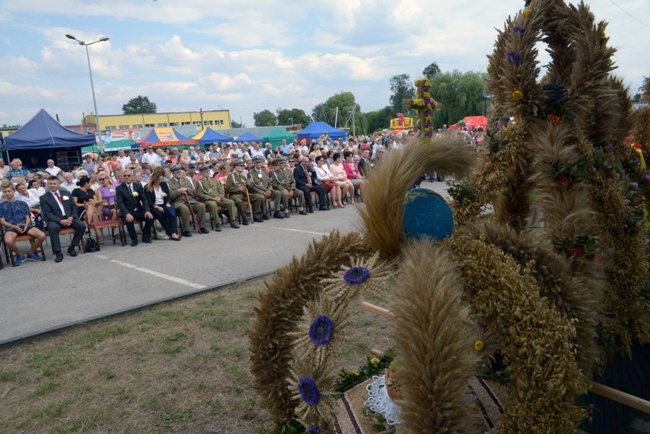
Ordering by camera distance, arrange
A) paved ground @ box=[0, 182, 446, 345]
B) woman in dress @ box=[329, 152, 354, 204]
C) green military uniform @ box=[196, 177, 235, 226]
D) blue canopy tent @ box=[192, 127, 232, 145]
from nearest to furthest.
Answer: paved ground @ box=[0, 182, 446, 345] → green military uniform @ box=[196, 177, 235, 226] → woman in dress @ box=[329, 152, 354, 204] → blue canopy tent @ box=[192, 127, 232, 145]

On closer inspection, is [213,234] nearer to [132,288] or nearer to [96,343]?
[132,288]

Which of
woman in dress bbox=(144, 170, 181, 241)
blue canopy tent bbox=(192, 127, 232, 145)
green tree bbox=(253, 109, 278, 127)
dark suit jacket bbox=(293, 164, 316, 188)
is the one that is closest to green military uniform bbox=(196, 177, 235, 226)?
woman in dress bbox=(144, 170, 181, 241)

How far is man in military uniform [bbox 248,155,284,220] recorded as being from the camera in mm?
12406

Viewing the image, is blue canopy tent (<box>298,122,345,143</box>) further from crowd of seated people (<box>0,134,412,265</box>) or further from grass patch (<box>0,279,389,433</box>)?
grass patch (<box>0,279,389,433</box>)

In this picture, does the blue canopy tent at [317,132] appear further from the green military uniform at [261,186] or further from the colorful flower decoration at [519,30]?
the colorful flower decoration at [519,30]

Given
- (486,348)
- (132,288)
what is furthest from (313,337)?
(132,288)

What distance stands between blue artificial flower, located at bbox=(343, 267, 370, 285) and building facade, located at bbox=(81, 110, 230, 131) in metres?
75.9

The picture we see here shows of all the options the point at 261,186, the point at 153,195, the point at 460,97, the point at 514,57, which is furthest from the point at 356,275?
the point at 460,97

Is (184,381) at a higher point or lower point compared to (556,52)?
lower

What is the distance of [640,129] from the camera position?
4.60m

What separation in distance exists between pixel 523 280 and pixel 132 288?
621cm

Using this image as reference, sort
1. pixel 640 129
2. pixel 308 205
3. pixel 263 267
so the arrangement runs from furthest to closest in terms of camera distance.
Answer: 1. pixel 308 205
2. pixel 263 267
3. pixel 640 129

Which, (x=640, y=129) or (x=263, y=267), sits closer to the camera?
(x=640, y=129)

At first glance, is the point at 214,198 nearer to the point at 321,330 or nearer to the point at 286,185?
the point at 286,185
